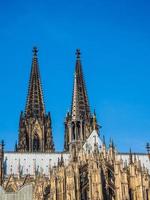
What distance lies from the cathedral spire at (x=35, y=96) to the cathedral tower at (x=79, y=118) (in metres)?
4.86

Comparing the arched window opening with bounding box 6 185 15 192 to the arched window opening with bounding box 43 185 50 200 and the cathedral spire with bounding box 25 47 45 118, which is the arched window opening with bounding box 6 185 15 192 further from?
the cathedral spire with bounding box 25 47 45 118

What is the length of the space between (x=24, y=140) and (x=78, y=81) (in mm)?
12731

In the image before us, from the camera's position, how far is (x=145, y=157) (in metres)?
66.7

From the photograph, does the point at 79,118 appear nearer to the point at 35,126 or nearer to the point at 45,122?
the point at 45,122

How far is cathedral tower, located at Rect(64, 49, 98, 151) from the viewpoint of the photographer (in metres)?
67.6

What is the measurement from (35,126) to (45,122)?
173cm

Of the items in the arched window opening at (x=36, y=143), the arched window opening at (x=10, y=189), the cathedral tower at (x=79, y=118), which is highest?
the cathedral tower at (x=79, y=118)

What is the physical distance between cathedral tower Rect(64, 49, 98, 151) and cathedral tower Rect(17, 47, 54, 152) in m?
2.97

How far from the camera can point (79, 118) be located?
228 ft

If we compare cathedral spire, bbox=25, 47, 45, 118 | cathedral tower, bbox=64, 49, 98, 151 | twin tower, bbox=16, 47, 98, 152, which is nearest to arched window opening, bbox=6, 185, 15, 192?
twin tower, bbox=16, 47, 98, 152

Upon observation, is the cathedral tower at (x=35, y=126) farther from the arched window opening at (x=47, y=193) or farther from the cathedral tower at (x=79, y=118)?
the arched window opening at (x=47, y=193)

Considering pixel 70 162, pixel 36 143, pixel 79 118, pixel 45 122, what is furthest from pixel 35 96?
pixel 70 162

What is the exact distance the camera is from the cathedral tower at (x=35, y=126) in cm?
7006

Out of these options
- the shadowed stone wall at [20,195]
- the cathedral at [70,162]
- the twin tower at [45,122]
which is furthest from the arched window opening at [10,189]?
the shadowed stone wall at [20,195]
